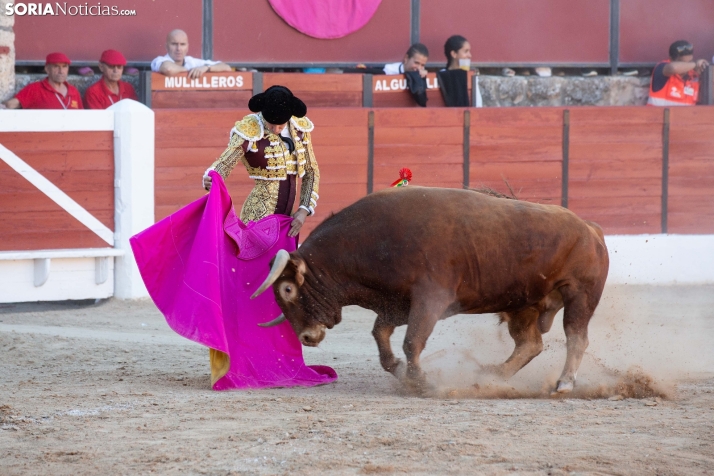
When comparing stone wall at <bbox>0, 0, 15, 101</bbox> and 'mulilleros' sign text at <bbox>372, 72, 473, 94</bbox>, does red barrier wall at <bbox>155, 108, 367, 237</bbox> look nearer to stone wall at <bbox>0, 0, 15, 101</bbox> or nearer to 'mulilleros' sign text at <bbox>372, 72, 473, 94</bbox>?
'mulilleros' sign text at <bbox>372, 72, 473, 94</bbox>

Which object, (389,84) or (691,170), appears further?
(691,170)

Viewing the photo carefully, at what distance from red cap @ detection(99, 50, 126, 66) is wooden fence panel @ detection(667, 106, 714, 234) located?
4.38 metres

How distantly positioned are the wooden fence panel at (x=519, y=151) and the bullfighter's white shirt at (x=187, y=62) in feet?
6.76

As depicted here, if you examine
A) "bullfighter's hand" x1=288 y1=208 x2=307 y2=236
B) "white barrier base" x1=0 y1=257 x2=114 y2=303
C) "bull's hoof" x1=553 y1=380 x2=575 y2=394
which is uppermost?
"bullfighter's hand" x1=288 y1=208 x2=307 y2=236

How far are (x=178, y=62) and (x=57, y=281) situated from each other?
6.00 ft

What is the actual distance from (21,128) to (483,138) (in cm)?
339

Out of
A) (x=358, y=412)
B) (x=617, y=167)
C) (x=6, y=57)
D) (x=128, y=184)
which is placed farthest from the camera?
(x=617, y=167)

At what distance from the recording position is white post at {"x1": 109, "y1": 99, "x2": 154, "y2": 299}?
6930 millimetres

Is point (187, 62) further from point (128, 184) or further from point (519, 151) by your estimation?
point (519, 151)

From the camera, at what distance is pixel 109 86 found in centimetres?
730

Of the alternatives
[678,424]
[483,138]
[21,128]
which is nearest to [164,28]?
[21,128]

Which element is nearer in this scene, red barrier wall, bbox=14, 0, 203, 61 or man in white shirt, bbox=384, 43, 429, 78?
red barrier wall, bbox=14, 0, 203, 61

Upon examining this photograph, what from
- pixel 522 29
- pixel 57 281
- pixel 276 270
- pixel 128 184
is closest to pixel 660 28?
pixel 522 29
